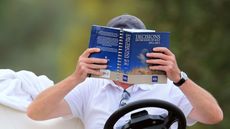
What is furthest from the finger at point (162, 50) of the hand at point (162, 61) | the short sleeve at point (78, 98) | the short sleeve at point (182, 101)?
the short sleeve at point (78, 98)

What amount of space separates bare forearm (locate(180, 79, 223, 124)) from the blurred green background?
316 centimetres

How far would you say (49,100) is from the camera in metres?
3.40

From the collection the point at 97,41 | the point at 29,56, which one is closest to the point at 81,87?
the point at 97,41

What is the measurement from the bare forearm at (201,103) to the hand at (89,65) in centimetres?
41

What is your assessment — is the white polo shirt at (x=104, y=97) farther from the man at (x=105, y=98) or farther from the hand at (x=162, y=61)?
the hand at (x=162, y=61)

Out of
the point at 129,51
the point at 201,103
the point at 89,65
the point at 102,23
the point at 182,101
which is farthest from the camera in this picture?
the point at 102,23

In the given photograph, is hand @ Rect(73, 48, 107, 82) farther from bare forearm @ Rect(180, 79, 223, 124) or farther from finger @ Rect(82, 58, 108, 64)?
bare forearm @ Rect(180, 79, 223, 124)

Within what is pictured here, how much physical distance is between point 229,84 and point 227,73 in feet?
0.35

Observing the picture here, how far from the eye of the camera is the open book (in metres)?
3.05

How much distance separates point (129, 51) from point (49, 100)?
0.56 metres

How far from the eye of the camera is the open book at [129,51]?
10.0 feet

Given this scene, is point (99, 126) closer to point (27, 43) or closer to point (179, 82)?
point (179, 82)

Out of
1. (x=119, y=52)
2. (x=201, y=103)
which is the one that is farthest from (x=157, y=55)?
(x=201, y=103)

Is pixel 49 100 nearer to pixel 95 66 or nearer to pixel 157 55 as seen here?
pixel 95 66
